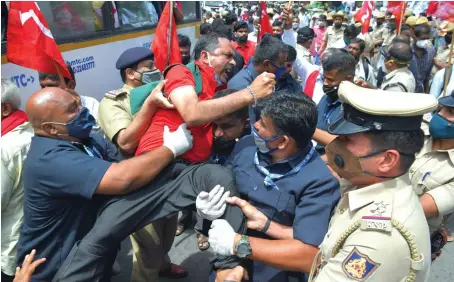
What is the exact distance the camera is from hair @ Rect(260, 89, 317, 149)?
1697 mm

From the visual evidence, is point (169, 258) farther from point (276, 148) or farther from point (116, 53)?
point (116, 53)

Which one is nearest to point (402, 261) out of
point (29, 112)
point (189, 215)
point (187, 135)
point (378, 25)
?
point (187, 135)

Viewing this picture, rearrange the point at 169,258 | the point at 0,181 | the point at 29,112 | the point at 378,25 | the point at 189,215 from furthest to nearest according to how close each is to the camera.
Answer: the point at 378,25
the point at 189,215
the point at 169,258
the point at 0,181
the point at 29,112

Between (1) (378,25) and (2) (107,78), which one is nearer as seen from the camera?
(2) (107,78)

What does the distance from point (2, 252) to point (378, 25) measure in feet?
35.9

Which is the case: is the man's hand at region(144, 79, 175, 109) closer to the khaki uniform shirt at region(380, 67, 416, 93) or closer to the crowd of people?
the crowd of people

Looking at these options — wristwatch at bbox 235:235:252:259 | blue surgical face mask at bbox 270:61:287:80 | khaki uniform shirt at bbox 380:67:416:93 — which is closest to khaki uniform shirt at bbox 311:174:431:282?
wristwatch at bbox 235:235:252:259

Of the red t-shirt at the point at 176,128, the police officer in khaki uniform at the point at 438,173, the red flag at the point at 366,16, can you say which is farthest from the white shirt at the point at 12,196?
the red flag at the point at 366,16

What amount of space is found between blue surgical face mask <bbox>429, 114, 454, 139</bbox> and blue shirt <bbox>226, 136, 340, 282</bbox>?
0.94 m

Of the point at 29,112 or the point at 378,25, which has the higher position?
the point at 29,112

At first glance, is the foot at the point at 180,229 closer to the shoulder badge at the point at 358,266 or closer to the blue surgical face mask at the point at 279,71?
the blue surgical face mask at the point at 279,71

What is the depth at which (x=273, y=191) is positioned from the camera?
175 centimetres

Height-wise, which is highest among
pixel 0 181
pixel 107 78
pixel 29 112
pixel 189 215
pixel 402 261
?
pixel 29 112

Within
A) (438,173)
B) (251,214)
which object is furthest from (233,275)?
(438,173)
